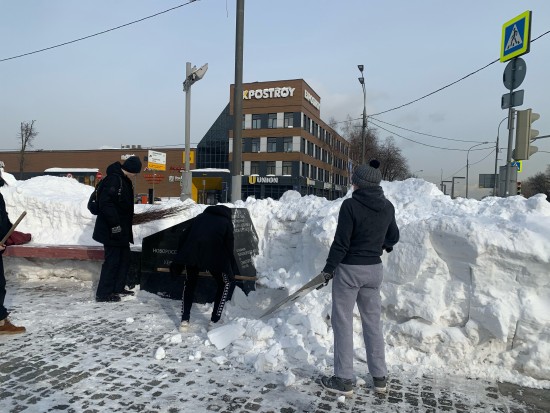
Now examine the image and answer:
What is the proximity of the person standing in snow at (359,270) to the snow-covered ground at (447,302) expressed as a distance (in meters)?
0.50

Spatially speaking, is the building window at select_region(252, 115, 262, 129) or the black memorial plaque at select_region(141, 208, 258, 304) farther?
the building window at select_region(252, 115, 262, 129)

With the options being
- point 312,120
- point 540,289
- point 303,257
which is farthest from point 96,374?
point 312,120

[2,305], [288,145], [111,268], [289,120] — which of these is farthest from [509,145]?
[289,120]

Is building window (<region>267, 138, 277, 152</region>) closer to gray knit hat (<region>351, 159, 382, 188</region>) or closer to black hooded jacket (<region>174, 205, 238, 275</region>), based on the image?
black hooded jacket (<region>174, 205, 238, 275</region>)

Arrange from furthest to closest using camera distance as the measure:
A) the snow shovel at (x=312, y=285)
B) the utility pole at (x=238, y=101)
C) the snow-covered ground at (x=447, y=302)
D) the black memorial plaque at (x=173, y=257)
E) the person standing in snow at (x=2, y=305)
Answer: the utility pole at (x=238, y=101), the black memorial plaque at (x=173, y=257), the person standing in snow at (x=2, y=305), the snow-covered ground at (x=447, y=302), the snow shovel at (x=312, y=285)

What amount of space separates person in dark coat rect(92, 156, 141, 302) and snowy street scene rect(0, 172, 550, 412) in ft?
1.42

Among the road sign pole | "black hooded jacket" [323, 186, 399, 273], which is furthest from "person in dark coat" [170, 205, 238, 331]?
the road sign pole

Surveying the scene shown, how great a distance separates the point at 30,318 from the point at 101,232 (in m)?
1.35

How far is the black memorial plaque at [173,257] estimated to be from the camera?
19.0ft

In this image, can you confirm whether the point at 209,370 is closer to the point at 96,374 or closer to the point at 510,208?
the point at 96,374

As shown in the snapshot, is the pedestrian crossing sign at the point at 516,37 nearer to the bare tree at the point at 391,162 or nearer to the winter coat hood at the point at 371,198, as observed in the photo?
the winter coat hood at the point at 371,198

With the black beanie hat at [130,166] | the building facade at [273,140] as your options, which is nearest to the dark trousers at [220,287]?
the black beanie hat at [130,166]

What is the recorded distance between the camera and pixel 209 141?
5666 cm

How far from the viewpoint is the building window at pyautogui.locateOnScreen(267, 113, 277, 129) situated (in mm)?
53062
